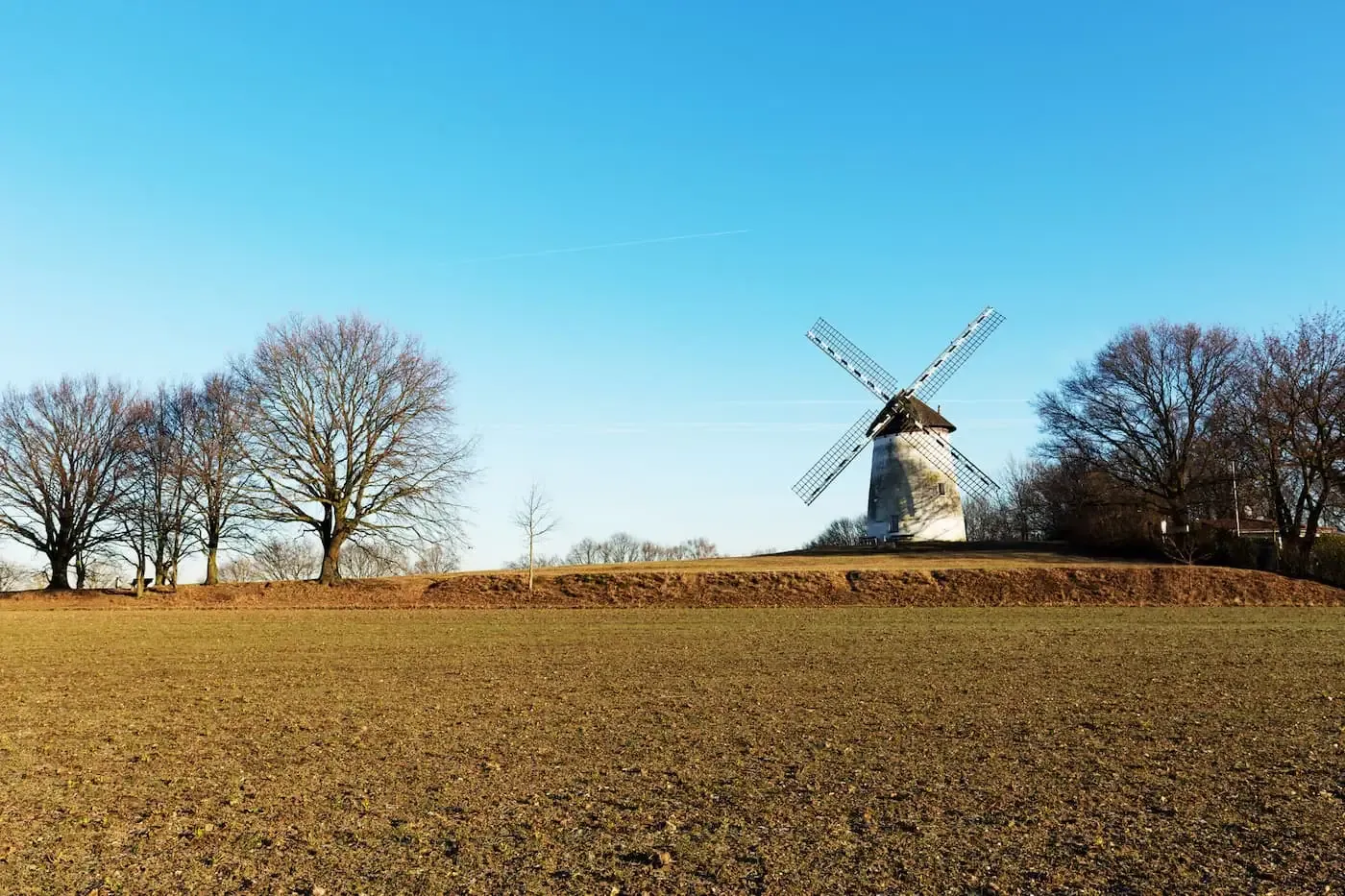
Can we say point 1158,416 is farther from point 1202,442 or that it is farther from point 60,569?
point 60,569

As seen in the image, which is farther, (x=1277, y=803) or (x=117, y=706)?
(x=117, y=706)

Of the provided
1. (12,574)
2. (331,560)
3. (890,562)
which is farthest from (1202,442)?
(12,574)

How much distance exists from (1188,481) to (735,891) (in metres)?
60.2

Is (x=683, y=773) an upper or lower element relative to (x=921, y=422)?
lower

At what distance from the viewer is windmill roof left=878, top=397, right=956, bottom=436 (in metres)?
60.8

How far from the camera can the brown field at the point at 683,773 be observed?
281 inches

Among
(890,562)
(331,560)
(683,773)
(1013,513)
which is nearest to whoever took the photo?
(683,773)

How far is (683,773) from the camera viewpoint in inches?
397

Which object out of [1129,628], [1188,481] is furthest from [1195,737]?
[1188,481]

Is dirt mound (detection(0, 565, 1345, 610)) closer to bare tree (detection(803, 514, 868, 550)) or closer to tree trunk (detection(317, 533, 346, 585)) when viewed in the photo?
tree trunk (detection(317, 533, 346, 585))

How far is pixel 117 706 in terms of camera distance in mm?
15195

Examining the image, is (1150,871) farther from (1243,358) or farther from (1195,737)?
(1243,358)

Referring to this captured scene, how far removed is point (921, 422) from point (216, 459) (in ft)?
136

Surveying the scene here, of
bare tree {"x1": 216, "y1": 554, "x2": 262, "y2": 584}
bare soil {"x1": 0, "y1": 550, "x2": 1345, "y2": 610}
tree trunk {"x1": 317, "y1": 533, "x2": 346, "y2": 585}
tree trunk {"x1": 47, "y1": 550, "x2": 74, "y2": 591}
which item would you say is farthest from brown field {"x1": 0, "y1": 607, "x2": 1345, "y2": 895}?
bare tree {"x1": 216, "y1": 554, "x2": 262, "y2": 584}
